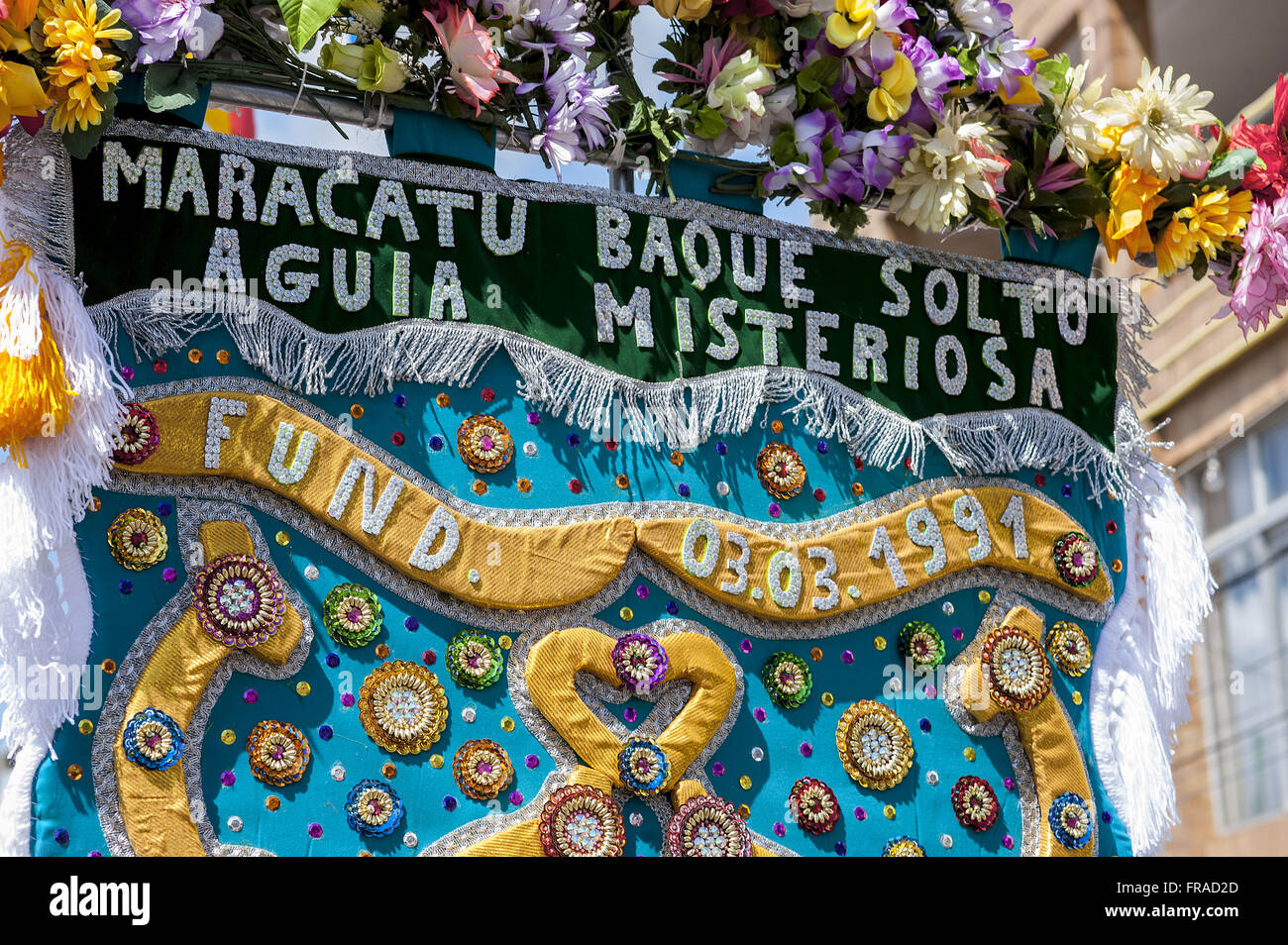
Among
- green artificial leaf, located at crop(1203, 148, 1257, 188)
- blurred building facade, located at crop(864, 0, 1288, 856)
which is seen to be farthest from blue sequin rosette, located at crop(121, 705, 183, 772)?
blurred building facade, located at crop(864, 0, 1288, 856)

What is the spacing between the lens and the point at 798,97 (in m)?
3.01

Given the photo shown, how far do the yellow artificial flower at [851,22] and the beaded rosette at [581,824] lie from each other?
5.25 feet

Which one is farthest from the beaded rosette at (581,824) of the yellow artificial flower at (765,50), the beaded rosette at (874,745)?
the yellow artificial flower at (765,50)

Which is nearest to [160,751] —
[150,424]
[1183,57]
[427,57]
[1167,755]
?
[150,424]

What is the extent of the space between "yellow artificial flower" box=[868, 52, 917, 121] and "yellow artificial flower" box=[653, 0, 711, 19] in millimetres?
396

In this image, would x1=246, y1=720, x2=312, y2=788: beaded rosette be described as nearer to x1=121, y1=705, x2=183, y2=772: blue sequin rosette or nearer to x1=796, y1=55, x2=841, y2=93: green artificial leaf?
x1=121, y1=705, x2=183, y2=772: blue sequin rosette

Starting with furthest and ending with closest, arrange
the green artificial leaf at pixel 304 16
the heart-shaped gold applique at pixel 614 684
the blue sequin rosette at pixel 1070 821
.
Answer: the blue sequin rosette at pixel 1070 821 < the heart-shaped gold applique at pixel 614 684 < the green artificial leaf at pixel 304 16

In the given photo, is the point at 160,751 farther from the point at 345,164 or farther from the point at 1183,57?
the point at 1183,57

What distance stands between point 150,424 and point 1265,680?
833 cm

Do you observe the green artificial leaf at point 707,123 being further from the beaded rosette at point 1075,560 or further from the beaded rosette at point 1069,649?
the beaded rosette at point 1069,649

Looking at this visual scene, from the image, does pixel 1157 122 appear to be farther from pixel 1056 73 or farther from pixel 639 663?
pixel 639 663

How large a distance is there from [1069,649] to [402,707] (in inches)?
59.7

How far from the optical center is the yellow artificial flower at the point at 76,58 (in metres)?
2.38

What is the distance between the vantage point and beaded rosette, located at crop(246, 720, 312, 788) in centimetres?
246
